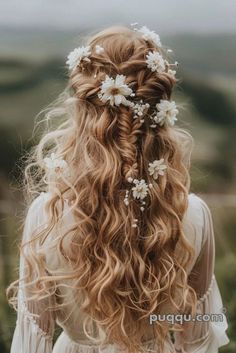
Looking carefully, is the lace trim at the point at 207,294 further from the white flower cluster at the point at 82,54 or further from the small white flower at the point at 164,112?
the white flower cluster at the point at 82,54

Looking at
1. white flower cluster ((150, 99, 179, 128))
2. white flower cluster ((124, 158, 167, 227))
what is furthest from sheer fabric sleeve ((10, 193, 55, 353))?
white flower cluster ((150, 99, 179, 128))

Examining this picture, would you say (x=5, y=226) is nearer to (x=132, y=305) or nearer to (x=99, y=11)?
(x=132, y=305)

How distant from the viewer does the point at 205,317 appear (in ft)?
4.84

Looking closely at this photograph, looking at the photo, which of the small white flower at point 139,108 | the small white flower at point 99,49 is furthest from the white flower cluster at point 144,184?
the small white flower at point 99,49

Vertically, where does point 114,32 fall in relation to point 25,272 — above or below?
above

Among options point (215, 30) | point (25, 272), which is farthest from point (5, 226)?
point (215, 30)

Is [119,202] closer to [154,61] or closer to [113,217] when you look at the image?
[113,217]

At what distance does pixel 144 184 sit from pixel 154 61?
277 mm

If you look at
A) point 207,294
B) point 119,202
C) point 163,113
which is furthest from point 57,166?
point 207,294

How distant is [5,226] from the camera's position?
160cm

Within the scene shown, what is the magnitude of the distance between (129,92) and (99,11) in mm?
408

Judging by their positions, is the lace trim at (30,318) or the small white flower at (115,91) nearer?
the small white flower at (115,91)

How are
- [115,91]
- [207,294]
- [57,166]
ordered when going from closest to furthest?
1. [115,91]
2. [57,166]
3. [207,294]

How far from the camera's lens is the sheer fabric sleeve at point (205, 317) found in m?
1.43
